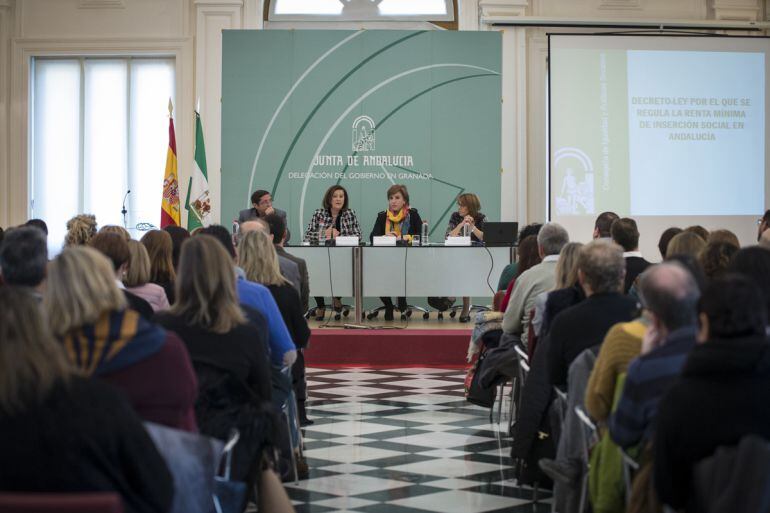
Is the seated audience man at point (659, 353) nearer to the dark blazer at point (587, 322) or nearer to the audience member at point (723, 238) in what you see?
the dark blazer at point (587, 322)

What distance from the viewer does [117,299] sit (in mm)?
2713

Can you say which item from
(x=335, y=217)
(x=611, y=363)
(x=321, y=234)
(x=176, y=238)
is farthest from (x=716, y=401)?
(x=335, y=217)

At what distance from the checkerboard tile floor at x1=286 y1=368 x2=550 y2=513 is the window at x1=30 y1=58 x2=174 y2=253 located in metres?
5.15

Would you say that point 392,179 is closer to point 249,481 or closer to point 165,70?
point 165,70

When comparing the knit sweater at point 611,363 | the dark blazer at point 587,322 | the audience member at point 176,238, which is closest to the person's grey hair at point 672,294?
the knit sweater at point 611,363

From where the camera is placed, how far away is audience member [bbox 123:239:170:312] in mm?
4535

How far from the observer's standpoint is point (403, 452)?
19.1 feet

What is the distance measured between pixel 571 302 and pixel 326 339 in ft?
16.7

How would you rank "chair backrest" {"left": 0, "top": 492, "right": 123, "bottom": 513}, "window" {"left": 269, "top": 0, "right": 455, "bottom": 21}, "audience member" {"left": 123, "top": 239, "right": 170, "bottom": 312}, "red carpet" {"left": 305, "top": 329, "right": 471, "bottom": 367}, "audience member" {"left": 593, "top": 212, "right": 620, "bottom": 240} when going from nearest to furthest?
"chair backrest" {"left": 0, "top": 492, "right": 123, "bottom": 513}, "audience member" {"left": 123, "top": 239, "right": 170, "bottom": 312}, "audience member" {"left": 593, "top": 212, "right": 620, "bottom": 240}, "red carpet" {"left": 305, "top": 329, "right": 471, "bottom": 367}, "window" {"left": 269, "top": 0, "right": 455, "bottom": 21}

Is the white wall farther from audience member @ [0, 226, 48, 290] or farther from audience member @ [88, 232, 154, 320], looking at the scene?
audience member @ [0, 226, 48, 290]

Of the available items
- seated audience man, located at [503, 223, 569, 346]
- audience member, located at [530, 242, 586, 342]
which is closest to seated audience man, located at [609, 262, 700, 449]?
audience member, located at [530, 242, 586, 342]

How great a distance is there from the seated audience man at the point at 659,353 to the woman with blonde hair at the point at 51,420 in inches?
57.2

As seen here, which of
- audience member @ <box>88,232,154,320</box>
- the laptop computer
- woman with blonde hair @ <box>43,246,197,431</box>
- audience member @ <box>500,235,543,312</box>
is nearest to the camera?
woman with blonde hair @ <box>43,246,197,431</box>

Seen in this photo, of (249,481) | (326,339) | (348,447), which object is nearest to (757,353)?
(249,481)
